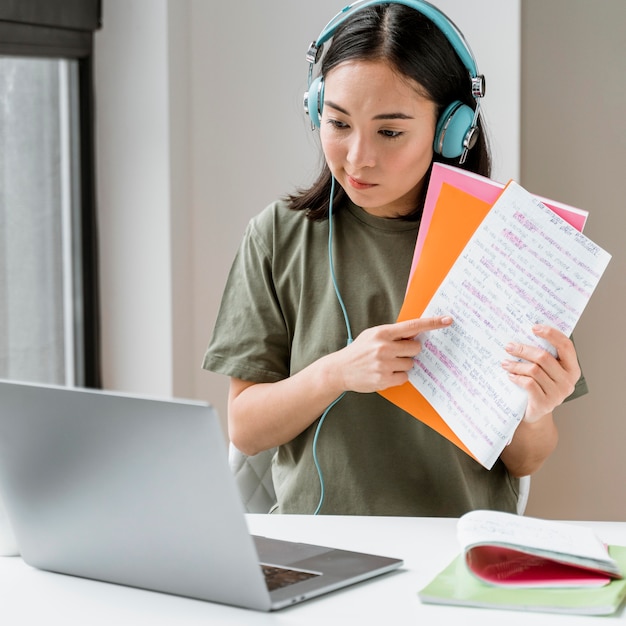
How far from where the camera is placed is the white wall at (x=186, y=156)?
2.33 metres

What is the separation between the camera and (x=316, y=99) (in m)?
1.36

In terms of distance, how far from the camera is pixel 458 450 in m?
1.39

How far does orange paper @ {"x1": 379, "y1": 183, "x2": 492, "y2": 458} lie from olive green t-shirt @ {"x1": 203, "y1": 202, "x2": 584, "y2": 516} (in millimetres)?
204

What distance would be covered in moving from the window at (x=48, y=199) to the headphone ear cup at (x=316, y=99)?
43.5 inches

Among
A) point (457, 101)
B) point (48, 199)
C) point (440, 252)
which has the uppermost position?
point (457, 101)

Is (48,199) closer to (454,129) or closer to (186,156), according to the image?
(186,156)

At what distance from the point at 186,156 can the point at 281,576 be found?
167cm

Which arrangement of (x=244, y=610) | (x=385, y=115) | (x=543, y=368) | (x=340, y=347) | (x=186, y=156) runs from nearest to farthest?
(x=244, y=610) → (x=543, y=368) → (x=385, y=115) → (x=340, y=347) → (x=186, y=156)

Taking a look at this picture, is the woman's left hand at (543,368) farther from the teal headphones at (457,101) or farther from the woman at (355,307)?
the teal headphones at (457,101)

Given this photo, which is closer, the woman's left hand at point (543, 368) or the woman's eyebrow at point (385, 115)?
the woman's left hand at point (543, 368)

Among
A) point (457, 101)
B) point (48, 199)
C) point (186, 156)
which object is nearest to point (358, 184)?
point (457, 101)

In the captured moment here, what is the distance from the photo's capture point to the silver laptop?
2.50ft

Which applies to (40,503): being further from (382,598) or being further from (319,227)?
(319,227)

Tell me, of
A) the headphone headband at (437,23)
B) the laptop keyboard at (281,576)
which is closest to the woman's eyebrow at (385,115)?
the headphone headband at (437,23)
